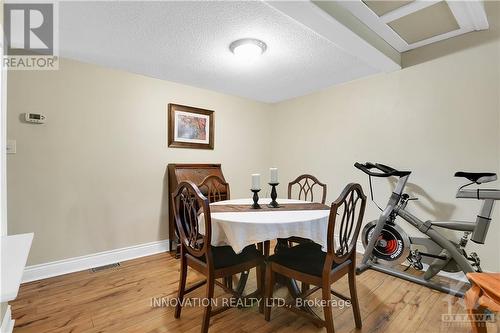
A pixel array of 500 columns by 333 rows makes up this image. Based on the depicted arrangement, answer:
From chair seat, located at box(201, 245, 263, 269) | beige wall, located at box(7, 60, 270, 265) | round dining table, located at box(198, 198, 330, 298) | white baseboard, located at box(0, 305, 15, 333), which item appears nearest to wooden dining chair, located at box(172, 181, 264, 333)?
chair seat, located at box(201, 245, 263, 269)

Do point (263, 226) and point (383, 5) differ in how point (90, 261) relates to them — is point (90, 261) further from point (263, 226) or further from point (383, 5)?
point (383, 5)

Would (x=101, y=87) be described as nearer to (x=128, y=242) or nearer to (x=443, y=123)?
(x=128, y=242)

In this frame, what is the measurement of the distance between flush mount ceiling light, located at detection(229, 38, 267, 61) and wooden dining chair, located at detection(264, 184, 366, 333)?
151 cm

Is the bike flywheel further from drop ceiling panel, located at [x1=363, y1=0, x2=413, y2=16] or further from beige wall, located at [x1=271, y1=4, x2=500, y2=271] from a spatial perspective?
drop ceiling panel, located at [x1=363, y1=0, x2=413, y2=16]

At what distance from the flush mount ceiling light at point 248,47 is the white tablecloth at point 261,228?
149 cm

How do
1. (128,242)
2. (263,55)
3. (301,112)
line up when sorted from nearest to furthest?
(263,55) → (128,242) → (301,112)

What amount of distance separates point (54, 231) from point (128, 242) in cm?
73

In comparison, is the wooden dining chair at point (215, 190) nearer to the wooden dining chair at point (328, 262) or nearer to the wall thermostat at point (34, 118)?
the wooden dining chair at point (328, 262)

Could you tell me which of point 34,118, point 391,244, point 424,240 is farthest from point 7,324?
point 424,240

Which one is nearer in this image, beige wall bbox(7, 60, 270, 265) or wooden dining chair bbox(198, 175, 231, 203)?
beige wall bbox(7, 60, 270, 265)

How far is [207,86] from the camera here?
135 inches

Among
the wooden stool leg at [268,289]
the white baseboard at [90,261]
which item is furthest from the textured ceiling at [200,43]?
the white baseboard at [90,261]

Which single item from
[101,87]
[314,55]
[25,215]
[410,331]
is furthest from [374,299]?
[101,87]

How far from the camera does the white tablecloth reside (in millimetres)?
1562
